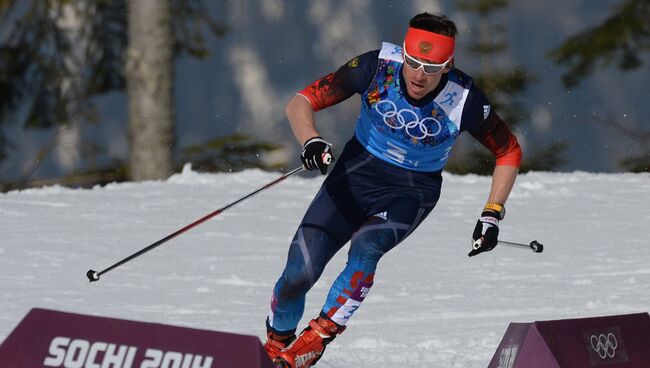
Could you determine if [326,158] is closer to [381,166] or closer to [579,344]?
[381,166]

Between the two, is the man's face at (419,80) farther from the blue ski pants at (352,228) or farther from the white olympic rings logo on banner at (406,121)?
the blue ski pants at (352,228)

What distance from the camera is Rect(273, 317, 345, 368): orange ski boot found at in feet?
16.6

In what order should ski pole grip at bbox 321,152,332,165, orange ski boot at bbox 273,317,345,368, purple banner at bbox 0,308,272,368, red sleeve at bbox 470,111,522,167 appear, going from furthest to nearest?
red sleeve at bbox 470,111,522,167 < orange ski boot at bbox 273,317,345,368 < ski pole grip at bbox 321,152,332,165 < purple banner at bbox 0,308,272,368

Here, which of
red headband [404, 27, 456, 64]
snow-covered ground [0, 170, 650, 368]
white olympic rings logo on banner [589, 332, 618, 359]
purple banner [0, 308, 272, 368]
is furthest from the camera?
snow-covered ground [0, 170, 650, 368]

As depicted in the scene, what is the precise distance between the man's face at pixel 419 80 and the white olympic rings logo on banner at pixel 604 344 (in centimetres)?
118

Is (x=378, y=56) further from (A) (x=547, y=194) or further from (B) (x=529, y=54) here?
(B) (x=529, y=54)

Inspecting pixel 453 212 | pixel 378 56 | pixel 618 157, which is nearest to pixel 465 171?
Result: pixel 618 157

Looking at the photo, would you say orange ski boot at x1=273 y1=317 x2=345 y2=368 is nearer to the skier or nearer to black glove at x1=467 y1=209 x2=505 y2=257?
the skier

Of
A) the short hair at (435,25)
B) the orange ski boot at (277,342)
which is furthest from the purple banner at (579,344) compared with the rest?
the short hair at (435,25)

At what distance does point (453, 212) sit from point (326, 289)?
9.88 feet

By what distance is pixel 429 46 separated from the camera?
4973 millimetres

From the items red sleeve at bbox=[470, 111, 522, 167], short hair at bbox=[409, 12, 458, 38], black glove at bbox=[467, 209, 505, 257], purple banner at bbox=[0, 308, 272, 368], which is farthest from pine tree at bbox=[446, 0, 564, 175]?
purple banner at bbox=[0, 308, 272, 368]

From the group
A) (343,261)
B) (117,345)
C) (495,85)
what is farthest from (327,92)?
(495,85)

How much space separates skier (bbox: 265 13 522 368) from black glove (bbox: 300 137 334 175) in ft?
0.23
